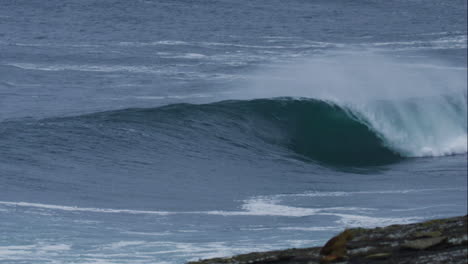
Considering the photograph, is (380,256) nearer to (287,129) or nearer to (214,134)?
(214,134)

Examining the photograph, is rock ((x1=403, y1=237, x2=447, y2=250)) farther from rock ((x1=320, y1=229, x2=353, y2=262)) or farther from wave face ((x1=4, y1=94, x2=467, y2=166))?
wave face ((x1=4, y1=94, x2=467, y2=166))

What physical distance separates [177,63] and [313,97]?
1027 cm

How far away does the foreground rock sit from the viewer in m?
5.90

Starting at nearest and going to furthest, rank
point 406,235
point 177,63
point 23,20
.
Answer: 1. point 406,235
2. point 177,63
3. point 23,20

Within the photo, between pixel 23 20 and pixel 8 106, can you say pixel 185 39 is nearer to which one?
pixel 23 20

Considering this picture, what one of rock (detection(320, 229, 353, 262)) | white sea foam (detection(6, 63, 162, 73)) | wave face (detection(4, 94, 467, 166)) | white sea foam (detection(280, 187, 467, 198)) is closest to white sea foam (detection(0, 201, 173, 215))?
white sea foam (detection(280, 187, 467, 198))

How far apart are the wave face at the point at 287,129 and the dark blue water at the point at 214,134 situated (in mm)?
71

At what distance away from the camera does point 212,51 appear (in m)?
43.0

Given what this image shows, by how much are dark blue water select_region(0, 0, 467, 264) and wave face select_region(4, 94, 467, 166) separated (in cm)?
7

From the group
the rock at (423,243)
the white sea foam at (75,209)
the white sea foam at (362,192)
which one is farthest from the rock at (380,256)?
the white sea foam at (362,192)

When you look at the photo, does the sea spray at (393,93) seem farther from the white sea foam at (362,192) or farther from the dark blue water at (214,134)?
the white sea foam at (362,192)

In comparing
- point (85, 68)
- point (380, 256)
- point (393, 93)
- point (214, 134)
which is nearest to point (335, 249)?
point (380, 256)

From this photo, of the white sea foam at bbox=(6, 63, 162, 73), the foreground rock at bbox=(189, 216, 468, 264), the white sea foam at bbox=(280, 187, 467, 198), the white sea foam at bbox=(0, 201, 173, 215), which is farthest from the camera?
the white sea foam at bbox=(6, 63, 162, 73)

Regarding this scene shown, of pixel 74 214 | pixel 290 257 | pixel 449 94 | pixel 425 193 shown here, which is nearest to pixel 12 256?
pixel 74 214
